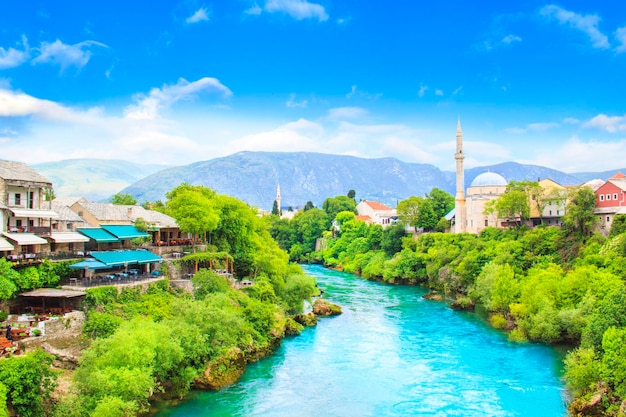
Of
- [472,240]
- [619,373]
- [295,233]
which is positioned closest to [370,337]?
[619,373]

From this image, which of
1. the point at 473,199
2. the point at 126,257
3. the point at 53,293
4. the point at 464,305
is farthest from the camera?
the point at 473,199

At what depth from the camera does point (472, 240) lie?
71125 mm

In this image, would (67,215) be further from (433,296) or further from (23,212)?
(433,296)

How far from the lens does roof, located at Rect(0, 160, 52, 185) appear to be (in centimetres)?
3338

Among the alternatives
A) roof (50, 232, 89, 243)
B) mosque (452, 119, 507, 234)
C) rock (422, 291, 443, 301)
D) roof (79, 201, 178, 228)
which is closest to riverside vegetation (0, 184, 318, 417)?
roof (79, 201, 178, 228)

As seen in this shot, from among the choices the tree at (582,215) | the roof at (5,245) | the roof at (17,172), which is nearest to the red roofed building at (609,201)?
the tree at (582,215)

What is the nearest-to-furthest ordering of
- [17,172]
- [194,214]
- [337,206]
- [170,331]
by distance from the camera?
1. [170,331]
2. [17,172]
3. [194,214]
4. [337,206]

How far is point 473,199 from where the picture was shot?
79.2 m

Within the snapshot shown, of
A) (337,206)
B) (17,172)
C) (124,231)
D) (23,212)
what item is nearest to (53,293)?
(23,212)

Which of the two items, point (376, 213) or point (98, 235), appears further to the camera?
point (376, 213)

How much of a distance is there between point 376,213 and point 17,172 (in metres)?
92.7

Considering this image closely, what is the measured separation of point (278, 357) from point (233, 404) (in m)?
8.73

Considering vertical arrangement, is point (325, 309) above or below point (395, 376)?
above

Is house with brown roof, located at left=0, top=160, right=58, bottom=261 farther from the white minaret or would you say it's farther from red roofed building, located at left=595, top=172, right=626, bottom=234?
the white minaret
